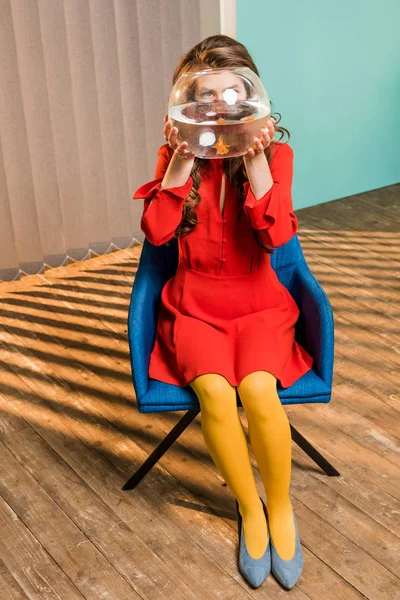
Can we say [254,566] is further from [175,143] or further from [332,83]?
[332,83]

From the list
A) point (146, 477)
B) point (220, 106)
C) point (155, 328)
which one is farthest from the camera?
point (146, 477)

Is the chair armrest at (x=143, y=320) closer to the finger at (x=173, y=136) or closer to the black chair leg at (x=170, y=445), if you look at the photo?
the black chair leg at (x=170, y=445)

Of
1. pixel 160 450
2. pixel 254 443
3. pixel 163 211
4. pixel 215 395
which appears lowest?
pixel 160 450

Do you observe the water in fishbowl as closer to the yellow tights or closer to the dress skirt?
the dress skirt

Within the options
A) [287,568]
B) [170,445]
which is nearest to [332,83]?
[170,445]

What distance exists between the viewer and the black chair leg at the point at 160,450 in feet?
6.97

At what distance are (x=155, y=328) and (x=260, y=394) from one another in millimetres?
404

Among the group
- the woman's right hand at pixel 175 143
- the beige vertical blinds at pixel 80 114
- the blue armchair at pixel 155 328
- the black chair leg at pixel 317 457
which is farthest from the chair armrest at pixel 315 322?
the beige vertical blinds at pixel 80 114

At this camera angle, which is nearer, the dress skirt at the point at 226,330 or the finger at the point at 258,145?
the finger at the point at 258,145

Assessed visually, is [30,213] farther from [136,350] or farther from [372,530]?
[372,530]

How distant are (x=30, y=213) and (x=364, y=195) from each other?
184 centimetres

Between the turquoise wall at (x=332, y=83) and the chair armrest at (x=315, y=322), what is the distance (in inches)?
72.3

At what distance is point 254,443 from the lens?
1.92 metres

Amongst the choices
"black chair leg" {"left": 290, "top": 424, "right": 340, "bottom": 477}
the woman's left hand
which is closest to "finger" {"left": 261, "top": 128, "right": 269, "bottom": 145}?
the woman's left hand
